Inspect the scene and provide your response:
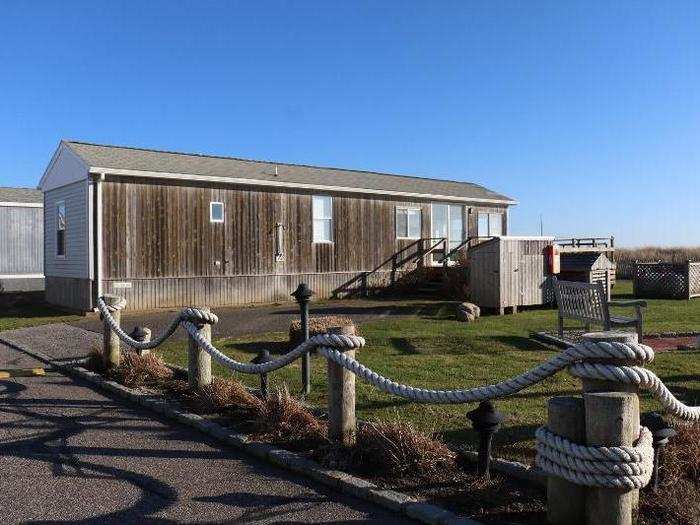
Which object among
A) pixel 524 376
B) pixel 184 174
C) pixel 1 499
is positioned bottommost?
pixel 1 499

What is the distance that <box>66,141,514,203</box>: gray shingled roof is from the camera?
18219 millimetres

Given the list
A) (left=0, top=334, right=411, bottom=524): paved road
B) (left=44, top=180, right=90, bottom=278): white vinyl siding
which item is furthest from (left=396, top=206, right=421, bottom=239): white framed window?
(left=0, top=334, right=411, bottom=524): paved road

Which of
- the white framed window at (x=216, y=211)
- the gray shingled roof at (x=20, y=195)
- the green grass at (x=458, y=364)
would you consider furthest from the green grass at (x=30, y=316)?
the gray shingled roof at (x=20, y=195)

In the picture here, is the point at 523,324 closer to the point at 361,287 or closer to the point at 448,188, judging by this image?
the point at 361,287

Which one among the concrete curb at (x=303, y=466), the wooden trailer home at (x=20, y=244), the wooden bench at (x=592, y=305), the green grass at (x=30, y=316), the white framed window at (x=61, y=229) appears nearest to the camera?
the concrete curb at (x=303, y=466)

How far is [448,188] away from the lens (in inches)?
1089

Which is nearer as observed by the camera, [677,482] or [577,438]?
[577,438]

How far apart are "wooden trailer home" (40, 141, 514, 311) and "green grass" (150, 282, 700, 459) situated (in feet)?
20.5

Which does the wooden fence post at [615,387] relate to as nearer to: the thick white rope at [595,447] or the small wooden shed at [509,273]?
the thick white rope at [595,447]

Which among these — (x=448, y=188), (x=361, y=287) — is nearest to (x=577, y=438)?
(x=361, y=287)

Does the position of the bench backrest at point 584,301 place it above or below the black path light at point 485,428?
above

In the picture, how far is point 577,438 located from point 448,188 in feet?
80.0

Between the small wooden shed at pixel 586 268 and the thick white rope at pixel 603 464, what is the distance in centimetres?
1541

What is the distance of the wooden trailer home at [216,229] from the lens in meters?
17.3
